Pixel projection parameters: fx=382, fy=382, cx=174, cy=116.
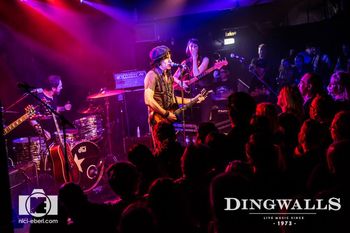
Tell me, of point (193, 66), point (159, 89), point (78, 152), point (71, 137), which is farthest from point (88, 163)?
point (193, 66)

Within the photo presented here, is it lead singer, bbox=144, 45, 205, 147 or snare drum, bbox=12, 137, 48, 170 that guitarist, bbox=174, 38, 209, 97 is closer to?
lead singer, bbox=144, 45, 205, 147

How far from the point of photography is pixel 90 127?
7727mm

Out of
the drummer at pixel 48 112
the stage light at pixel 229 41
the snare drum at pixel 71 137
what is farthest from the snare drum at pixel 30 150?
the stage light at pixel 229 41

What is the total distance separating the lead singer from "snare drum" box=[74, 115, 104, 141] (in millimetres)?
1772

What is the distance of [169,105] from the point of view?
21.4 ft

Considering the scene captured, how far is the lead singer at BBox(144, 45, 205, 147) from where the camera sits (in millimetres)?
6246

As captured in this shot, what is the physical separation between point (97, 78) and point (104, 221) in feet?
26.7

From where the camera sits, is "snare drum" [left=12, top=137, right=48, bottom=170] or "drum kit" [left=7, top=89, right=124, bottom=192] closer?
"drum kit" [left=7, top=89, right=124, bottom=192]

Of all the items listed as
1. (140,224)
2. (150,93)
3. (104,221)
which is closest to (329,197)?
(140,224)

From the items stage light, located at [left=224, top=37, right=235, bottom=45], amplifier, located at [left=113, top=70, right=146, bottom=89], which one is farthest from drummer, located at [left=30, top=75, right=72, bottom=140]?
stage light, located at [left=224, top=37, right=235, bottom=45]

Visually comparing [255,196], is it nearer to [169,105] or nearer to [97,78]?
[169,105]

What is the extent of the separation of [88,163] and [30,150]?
1129 mm

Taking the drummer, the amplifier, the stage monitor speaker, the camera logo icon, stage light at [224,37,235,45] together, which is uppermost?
stage light at [224,37,235,45]

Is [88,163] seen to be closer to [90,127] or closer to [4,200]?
[90,127]
